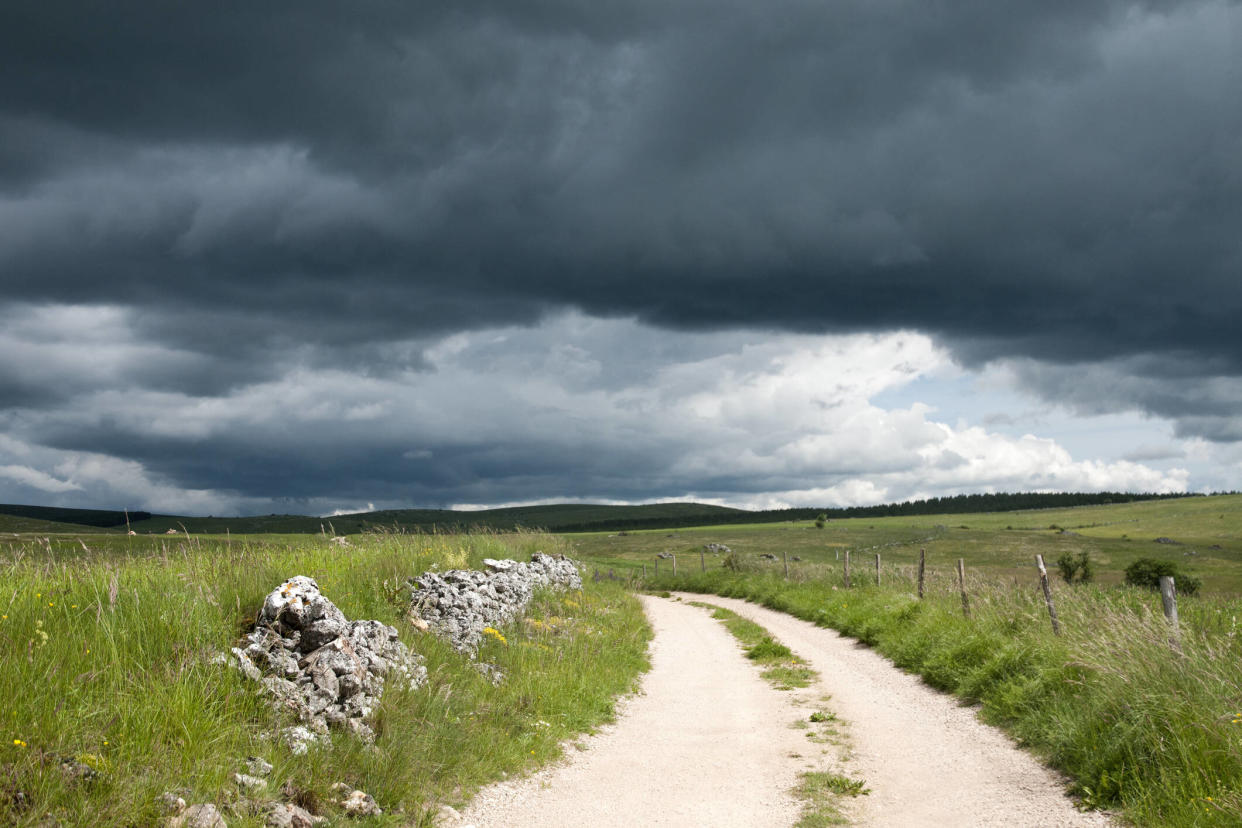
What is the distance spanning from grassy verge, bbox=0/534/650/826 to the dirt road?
794 mm

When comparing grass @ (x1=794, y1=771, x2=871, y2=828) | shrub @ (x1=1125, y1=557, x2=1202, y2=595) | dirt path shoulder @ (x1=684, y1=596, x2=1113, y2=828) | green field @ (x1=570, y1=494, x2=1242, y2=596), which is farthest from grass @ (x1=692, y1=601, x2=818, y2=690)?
shrub @ (x1=1125, y1=557, x2=1202, y2=595)

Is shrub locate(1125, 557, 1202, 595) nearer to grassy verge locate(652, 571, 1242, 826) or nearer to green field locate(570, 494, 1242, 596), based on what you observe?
green field locate(570, 494, 1242, 596)

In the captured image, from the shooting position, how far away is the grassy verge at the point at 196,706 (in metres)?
6.13

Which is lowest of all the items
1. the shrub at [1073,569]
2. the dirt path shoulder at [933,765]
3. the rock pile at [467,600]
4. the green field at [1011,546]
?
the green field at [1011,546]

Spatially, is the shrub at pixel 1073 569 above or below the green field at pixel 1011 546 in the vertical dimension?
above

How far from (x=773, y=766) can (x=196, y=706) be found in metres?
6.77

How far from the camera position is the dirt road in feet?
26.9

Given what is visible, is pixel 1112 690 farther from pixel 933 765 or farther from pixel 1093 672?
pixel 933 765

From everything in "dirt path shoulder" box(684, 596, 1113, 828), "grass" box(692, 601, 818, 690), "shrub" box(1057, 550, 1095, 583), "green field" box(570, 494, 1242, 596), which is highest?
"dirt path shoulder" box(684, 596, 1113, 828)

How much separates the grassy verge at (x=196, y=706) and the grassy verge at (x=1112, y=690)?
6.44m

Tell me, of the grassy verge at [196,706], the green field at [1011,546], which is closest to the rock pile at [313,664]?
the grassy verge at [196,706]

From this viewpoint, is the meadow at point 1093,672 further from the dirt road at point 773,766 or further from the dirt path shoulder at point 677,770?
the dirt path shoulder at point 677,770

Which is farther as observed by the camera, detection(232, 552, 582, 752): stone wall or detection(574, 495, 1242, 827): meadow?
detection(232, 552, 582, 752): stone wall

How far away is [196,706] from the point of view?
7305mm
